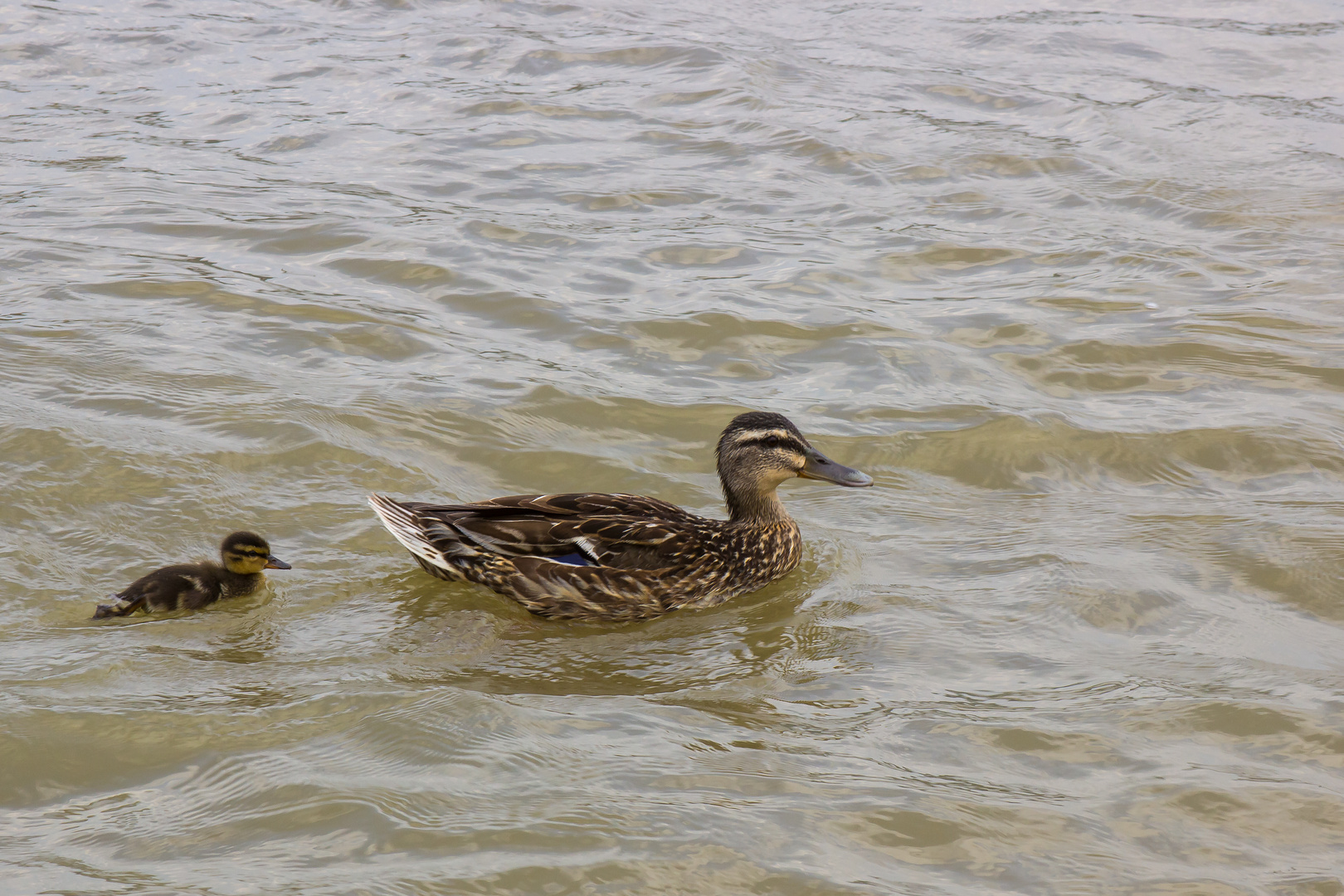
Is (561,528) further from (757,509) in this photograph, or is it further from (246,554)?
(246,554)

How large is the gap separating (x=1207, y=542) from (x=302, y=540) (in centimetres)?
494

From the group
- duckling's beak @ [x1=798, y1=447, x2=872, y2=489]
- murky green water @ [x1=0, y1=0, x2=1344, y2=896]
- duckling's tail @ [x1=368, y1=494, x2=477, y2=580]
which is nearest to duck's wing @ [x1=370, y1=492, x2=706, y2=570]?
duckling's tail @ [x1=368, y1=494, x2=477, y2=580]

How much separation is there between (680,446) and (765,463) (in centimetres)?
126

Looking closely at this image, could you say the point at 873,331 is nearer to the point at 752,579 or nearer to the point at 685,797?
the point at 752,579

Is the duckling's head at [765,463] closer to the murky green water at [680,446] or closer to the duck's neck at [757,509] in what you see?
the duck's neck at [757,509]

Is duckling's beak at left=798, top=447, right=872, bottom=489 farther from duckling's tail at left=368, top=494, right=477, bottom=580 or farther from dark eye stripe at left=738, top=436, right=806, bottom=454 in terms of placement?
duckling's tail at left=368, top=494, right=477, bottom=580

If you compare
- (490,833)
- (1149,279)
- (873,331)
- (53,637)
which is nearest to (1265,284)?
(1149,279)

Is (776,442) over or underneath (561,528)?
over

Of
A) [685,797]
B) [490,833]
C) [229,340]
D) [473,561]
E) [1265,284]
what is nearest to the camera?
[490,833]

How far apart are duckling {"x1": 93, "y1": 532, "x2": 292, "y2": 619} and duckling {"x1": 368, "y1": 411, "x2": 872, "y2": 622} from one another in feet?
2.15

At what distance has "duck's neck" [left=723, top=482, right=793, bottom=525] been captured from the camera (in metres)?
7.46

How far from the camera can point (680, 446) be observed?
339 inches

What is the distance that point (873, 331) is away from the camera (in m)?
9.94

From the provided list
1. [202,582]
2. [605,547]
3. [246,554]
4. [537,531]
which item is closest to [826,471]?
[605,547]
